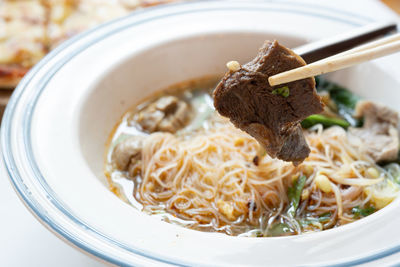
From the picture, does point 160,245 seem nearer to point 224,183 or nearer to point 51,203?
point 51,203

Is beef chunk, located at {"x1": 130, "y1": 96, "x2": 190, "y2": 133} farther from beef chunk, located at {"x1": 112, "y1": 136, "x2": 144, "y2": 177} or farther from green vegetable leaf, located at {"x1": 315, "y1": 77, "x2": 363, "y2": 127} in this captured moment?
green vegetable leaf, located at {"x1": 315, "y1": 77, "x2": 363, "y2": 127}

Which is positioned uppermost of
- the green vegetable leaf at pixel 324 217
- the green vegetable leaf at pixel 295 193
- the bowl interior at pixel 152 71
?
the bowl interior at pixel 152 71

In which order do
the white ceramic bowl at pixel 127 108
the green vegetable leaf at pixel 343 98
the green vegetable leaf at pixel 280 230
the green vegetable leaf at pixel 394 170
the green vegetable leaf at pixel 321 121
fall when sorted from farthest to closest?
1. the green vegetable leaf at pixel 343 98
2. the green vegetable leaf at pixel 321 121
3. the green vegetable leaf at pixel 394 170
4. the green vegetable leaf at pixel 280 230
5. the white ceramic bowl at pixel 127 108

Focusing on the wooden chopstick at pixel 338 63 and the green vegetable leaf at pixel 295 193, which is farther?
the green vegetable leaf at pixel 295 193

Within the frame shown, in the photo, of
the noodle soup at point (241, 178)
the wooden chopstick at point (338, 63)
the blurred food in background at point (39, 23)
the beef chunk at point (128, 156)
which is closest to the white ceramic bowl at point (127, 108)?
the beef chunk at point (128, 156)

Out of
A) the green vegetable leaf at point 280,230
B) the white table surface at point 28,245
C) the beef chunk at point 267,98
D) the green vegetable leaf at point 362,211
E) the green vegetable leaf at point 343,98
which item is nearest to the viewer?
the beef chunk at point 267,98

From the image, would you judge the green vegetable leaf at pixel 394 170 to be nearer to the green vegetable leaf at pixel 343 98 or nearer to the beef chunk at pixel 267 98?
the green vegetable leaf at pixel 343 98

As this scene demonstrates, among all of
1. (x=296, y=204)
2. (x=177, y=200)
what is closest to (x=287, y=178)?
(x=296, y=204)
